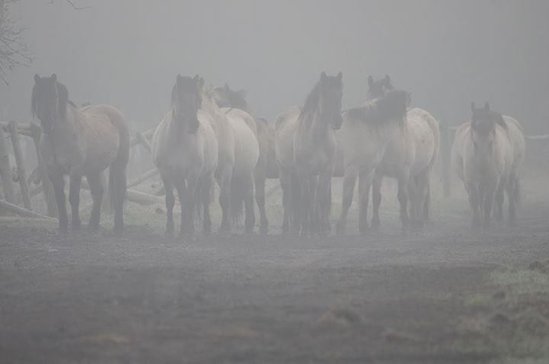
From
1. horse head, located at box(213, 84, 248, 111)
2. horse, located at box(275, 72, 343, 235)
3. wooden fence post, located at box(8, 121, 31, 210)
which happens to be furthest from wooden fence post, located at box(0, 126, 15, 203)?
horse, located at box(275, 72, 343, 235)

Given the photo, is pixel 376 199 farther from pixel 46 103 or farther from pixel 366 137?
pixel 46 103

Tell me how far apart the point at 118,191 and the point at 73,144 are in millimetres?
1771

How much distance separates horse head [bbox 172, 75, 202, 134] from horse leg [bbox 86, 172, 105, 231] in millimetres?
1836

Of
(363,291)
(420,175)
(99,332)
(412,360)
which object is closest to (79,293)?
(99,332)

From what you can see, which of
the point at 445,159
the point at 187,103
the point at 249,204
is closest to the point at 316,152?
the point at 249,204

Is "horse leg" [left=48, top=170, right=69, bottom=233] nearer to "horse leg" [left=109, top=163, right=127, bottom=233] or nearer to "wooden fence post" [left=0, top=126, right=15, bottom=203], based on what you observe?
"horse leg" [left=109, top=163, right=127, bottom=233]

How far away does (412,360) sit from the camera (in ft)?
16.8

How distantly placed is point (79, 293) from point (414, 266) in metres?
3.75

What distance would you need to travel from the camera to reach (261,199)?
17672 mm

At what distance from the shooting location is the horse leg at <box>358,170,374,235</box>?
16.2 m

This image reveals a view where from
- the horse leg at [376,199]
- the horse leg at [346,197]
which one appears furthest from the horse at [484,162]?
the horse leg at [346,197]

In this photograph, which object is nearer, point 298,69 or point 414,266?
point 414,266

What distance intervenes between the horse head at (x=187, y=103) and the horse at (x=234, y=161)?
1.58 m

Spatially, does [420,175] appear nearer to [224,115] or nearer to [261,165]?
[261,165]
